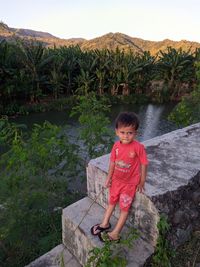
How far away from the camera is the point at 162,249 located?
2.05m

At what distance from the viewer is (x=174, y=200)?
7.17 ft

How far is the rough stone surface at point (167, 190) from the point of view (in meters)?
2.10

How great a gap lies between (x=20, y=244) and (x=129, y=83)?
13.6 meters

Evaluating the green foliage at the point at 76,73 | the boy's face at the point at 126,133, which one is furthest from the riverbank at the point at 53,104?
the boy's face at the point at 126,133

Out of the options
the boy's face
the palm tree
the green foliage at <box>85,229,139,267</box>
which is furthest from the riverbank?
the green foliage at <box>85,229,139,267</box>

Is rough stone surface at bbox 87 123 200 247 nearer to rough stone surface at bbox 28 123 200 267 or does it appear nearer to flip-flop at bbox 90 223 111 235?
rough stone surface at bbox 28 123 200 267

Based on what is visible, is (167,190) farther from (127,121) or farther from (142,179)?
(127,121)

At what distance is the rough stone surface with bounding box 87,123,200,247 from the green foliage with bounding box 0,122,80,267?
32.3 inches

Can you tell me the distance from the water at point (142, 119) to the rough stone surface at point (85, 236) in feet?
20.7

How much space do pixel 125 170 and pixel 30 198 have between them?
4.41 feet

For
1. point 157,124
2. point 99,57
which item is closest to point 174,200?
point 157,124

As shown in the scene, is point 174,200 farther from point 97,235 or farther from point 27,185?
point 27,185

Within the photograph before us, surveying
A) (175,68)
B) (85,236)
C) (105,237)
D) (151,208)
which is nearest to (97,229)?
(85,236)

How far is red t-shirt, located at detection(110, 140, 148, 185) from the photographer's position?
209 cm
